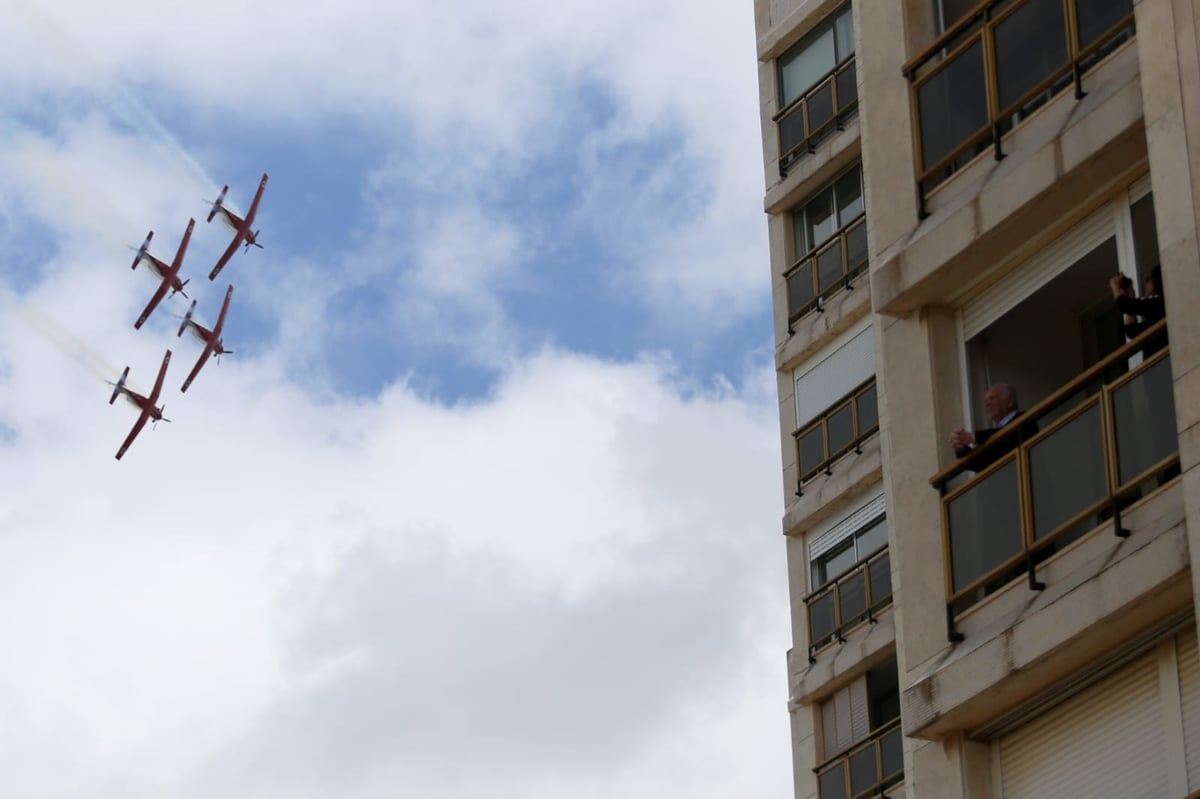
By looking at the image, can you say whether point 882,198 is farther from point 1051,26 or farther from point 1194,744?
point 1194,744

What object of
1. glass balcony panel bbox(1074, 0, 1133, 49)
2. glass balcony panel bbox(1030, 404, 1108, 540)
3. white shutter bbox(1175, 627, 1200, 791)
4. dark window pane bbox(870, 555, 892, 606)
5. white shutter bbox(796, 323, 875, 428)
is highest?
white shutter bbox(796, 323, 875, 428)

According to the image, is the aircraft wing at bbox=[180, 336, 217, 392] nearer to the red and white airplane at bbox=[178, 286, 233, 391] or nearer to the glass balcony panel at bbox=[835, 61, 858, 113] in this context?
the red and white airplane at bbox=[178, 286, 233, 391]

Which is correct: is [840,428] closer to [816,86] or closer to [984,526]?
[816,86]

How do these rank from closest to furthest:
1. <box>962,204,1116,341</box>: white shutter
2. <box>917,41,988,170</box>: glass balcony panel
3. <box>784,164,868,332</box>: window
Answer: <box>962,204,1116,341</box>: white shutter < <box>917,41,988,170</box>: glass balcony panel < <box>784,164,868,332</box>: window

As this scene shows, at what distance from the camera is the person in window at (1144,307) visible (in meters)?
18.3

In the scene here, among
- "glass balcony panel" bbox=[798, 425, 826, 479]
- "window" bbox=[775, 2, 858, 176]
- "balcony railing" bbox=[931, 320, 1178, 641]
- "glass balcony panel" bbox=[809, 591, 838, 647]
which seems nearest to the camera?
"balcony railing" bbox=[931, 320, 1178, 641]

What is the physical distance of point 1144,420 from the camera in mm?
18031

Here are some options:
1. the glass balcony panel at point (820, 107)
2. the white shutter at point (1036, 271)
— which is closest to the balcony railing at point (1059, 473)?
the white shutter at point (1036, 271)

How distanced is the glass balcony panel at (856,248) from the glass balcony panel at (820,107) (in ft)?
7.43

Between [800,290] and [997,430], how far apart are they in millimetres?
24477

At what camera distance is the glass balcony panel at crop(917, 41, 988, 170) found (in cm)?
2092

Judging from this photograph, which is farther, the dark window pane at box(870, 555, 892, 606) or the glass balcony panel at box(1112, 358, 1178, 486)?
the dark window pane at box(870, 555, 892, 606)

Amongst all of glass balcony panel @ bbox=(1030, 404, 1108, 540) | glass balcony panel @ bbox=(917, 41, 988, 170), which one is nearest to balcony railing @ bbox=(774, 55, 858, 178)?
glass balcony panel @ bbox=(917, 41, 988, 170)

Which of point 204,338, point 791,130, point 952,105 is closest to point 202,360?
point 204,338
